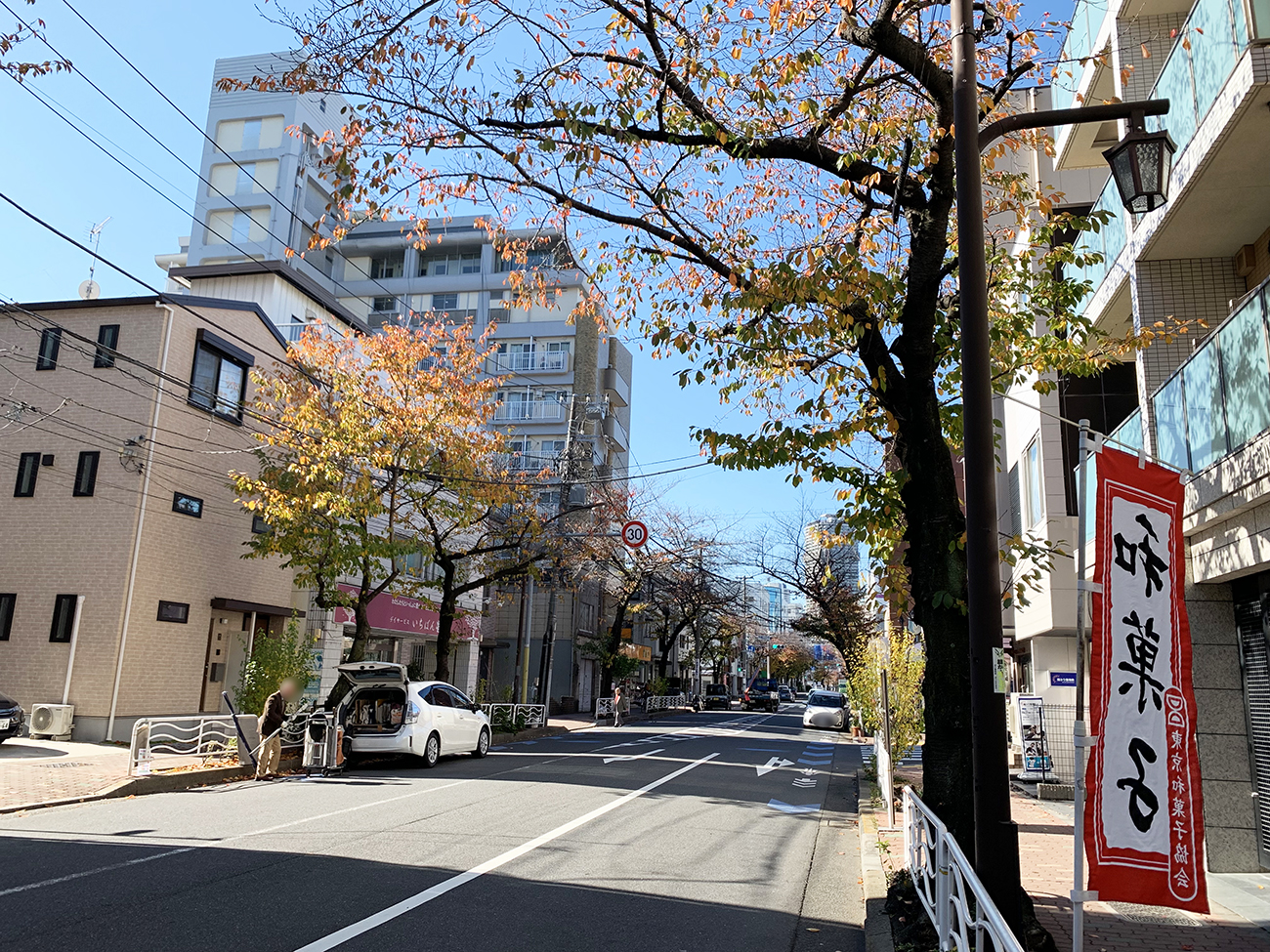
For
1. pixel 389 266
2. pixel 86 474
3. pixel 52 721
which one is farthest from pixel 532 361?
pixel 52 721

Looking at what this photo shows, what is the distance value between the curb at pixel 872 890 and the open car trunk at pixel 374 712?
8959mm

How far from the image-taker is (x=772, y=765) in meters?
20.8

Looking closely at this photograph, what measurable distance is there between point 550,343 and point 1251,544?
4837 cm

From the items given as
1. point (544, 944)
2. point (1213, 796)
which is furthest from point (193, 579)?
point (1213, 796)

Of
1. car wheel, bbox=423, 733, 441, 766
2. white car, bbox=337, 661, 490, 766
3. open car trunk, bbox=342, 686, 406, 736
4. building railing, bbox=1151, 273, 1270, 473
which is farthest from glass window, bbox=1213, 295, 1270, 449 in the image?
car wheel, bbox=423, 733, 441, 766

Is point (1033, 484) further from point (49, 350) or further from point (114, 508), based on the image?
point (49, 350)

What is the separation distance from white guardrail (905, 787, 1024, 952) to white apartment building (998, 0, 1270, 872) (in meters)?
3.63

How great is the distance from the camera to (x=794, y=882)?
8.99 metres

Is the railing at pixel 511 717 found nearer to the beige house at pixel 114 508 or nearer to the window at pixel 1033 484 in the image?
the beige house at pixel 114 508

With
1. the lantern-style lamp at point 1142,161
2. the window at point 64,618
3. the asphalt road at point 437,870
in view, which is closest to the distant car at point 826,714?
the asphalt road at point 437,870

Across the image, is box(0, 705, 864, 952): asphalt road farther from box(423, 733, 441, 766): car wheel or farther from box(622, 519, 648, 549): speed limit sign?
box(622, 519, 648, 549): speed limit sign

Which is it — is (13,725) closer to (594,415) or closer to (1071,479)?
(1071,479)

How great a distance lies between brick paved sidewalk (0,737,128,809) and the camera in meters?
12.2

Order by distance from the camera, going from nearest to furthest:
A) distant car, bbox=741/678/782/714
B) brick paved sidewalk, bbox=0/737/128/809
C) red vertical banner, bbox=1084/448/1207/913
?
red vertical banner, bbox=1084/448/1207/913 → brick paved sidewalk, bbox=0/737/128/809 → distant car, bbox=741/678/782/714
